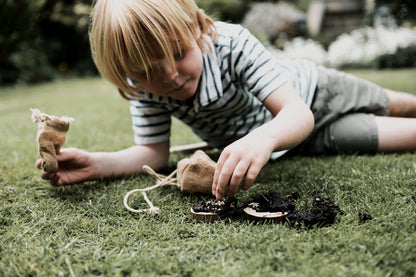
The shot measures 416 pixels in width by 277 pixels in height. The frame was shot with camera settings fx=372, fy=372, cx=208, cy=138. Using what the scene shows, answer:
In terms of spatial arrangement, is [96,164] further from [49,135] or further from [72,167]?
[49,135]

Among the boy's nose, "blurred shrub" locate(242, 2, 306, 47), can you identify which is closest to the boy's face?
the boy's nose

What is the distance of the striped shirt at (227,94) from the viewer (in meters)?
1.68

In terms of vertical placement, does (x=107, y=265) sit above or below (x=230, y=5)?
below

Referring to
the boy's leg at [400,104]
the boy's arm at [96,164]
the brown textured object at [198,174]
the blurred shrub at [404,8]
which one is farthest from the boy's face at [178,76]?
the blurred shrub at [404,8]

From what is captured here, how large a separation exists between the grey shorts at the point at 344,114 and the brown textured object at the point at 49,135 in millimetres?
1320

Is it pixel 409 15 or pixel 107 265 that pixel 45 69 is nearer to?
pixel 409 15

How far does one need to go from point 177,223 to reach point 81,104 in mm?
3868

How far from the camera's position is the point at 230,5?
29.9 feet

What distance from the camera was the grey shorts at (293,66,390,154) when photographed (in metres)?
2.05

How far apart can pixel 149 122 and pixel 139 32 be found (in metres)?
0.65

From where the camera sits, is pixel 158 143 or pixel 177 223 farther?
pixel 158 143

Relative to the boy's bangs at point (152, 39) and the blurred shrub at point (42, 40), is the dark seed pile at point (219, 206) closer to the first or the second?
the boy's bangs at point (152, 39)

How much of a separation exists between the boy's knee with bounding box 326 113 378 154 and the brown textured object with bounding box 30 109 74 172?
142 cm

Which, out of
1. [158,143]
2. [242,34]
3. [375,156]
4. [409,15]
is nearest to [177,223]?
[158,143]
